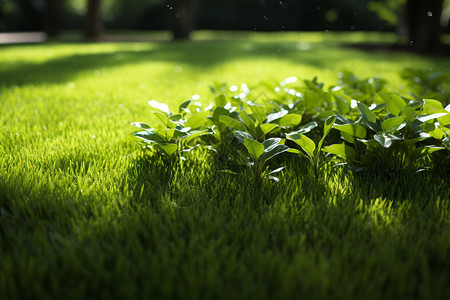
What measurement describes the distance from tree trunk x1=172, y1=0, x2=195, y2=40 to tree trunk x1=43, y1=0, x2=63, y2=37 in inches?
238

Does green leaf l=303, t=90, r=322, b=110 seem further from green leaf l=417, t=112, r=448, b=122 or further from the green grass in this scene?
green leaf l=417, t=112, r=448, b=122

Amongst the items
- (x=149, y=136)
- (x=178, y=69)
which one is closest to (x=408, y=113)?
(x=149, y=136)

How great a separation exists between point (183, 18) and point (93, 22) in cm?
399

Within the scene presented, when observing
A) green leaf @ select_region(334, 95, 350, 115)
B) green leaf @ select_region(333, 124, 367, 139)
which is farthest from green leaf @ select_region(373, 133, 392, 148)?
green leaf @ select_region(334, 95, 350, 115)

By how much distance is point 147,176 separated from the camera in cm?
159

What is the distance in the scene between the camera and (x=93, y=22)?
47.8 ft

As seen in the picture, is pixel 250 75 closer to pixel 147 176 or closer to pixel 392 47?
pixel 147 176

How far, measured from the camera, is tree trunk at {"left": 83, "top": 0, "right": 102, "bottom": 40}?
46.0 ft

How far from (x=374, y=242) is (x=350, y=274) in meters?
0.21

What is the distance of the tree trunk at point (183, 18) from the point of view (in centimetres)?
1410

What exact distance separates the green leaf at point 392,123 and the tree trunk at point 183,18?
1414cm

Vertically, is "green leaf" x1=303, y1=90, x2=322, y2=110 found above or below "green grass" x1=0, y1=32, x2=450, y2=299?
above

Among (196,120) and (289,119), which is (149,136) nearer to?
(196,120)

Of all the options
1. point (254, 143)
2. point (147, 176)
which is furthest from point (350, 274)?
point (147, 176)
